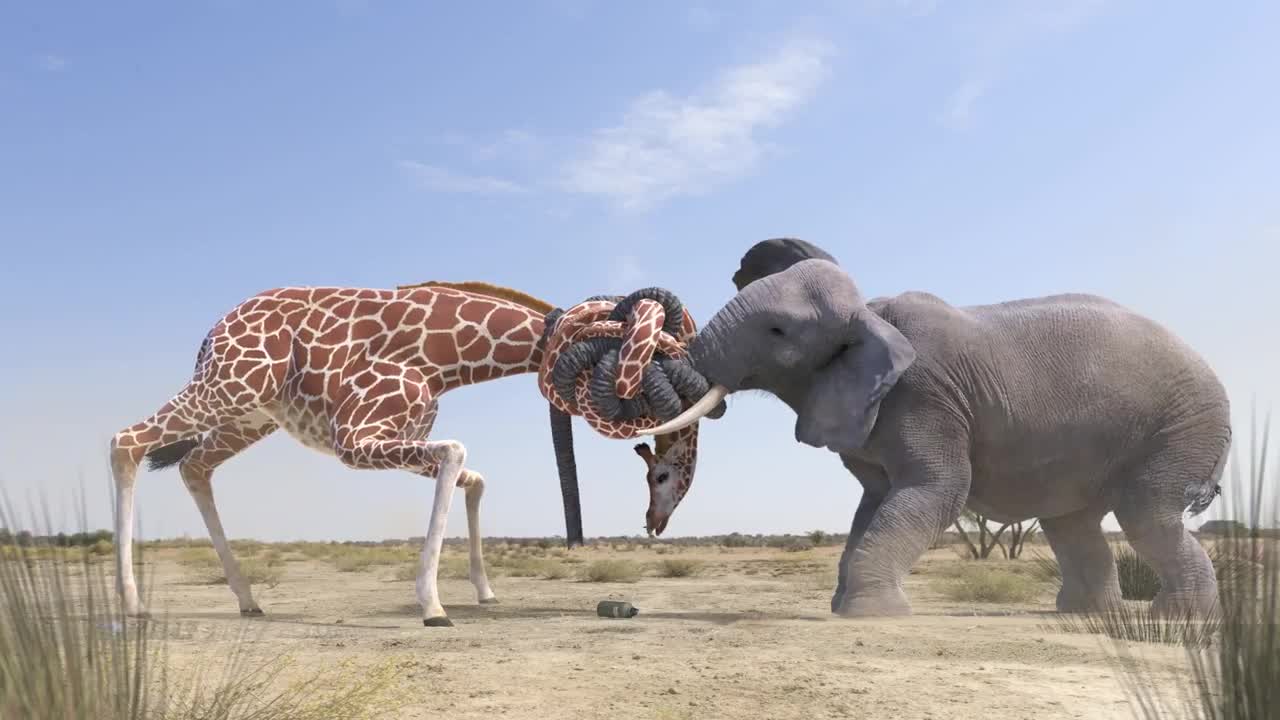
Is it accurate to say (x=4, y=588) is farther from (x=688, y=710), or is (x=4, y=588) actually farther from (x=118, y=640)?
(x=688, y=710)

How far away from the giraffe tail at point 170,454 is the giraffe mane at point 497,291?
2512mm

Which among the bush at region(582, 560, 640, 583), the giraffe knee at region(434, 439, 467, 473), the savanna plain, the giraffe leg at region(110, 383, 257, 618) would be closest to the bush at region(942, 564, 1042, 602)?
the savanna plain

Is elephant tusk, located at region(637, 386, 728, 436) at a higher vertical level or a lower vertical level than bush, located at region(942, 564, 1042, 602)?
higher

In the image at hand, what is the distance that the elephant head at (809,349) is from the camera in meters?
7.68

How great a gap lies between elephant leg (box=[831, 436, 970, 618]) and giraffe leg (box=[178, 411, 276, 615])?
17.6 feet

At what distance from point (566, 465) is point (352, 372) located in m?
1.92

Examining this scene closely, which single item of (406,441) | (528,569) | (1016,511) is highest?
(406,441)

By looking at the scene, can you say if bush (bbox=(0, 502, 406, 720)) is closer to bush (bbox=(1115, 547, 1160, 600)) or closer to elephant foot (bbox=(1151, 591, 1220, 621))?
elephant foot (bbox=(1151, 591, 1220, 621))

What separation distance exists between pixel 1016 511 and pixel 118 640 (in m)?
6.58

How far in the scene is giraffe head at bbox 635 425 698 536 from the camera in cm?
850

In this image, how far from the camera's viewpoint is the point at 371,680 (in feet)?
16.7

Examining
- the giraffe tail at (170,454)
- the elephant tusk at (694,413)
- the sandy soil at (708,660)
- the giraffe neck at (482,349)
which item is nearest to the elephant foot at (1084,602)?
the sandy soil at (708,660)

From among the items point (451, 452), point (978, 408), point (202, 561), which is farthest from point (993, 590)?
point (202, 561)

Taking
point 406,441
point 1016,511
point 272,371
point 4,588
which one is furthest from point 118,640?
point 1016,511
